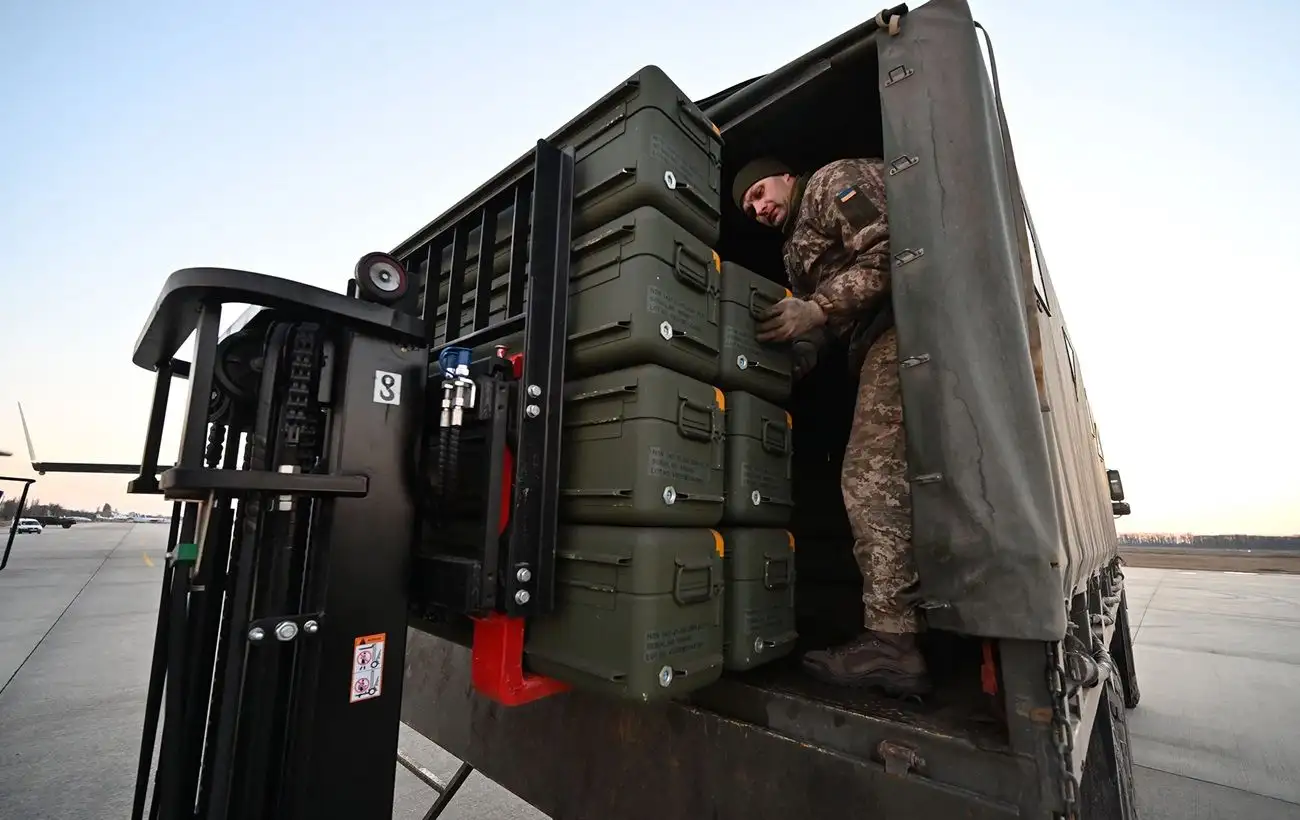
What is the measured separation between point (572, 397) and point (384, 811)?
3.86 feet

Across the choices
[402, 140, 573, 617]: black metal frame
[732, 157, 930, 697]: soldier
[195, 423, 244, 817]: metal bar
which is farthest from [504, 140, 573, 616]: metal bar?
[732, 157, 930, 697]: soldier

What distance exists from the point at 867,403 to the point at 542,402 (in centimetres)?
107

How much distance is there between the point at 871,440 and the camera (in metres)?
1.95

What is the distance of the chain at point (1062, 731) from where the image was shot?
1217 millimetres

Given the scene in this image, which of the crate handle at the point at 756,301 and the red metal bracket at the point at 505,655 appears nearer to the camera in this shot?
the red metal bracket at the point at 505,655

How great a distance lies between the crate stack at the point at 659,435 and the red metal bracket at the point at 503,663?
0.18 feet

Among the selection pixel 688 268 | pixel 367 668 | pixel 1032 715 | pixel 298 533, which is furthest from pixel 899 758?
pixel 298 533

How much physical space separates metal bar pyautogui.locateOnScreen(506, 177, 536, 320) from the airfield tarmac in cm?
269

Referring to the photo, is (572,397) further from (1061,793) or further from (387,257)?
(1061,793)

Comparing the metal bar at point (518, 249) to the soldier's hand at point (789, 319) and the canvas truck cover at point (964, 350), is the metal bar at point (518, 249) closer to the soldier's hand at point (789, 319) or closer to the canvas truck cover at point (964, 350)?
the soldier's hand at point (789, 319)

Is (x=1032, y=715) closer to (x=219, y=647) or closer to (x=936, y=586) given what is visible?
(x=936, y=586)

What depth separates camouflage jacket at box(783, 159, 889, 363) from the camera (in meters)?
1.96

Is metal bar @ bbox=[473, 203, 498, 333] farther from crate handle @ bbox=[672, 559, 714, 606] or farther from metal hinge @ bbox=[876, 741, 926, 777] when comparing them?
metal hinge @ bbox=[876, 741, 926, 777]

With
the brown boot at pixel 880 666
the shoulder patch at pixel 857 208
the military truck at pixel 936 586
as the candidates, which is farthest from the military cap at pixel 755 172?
the brown boot at pixel 880 666
